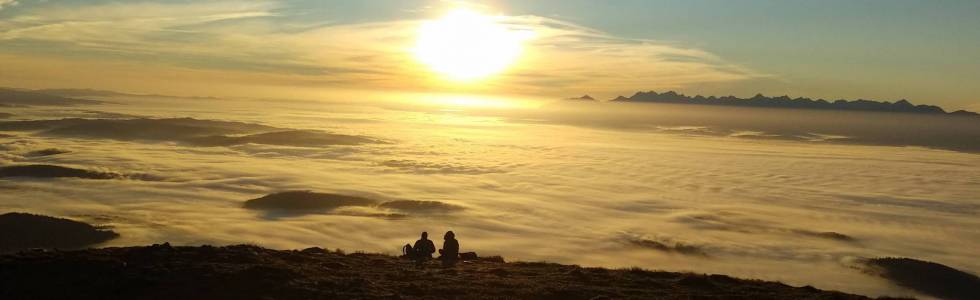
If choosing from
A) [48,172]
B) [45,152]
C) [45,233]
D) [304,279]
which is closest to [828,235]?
[304,279]

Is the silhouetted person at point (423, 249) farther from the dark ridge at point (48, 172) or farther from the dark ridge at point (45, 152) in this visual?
the dark ridge at point (45, 152)

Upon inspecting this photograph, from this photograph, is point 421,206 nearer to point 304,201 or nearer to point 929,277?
point 304,201

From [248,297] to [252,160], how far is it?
8424 centimetres

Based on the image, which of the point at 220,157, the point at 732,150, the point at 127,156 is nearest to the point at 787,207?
the point at 732,150

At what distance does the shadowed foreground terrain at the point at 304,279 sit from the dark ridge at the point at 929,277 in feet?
50.2

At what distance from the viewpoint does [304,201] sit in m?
64.0

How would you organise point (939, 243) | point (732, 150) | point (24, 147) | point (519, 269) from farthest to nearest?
point (732, 150) → point (24, 147) → point (939, 243) → point (519, 269)

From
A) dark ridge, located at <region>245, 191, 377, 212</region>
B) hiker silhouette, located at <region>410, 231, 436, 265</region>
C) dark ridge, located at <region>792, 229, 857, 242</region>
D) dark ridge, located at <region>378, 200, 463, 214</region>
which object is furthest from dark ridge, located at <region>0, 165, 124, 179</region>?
dark ridge, located at <region>792, 229, 857, 242</region>

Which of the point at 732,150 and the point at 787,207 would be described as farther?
the point at 732,150

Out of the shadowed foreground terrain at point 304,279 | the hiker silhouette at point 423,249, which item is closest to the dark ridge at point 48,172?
the shadowed foreground terrain at point 304,279

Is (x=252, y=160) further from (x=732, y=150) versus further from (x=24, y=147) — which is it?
(x=732, y=150)

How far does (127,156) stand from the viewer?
3984 inches

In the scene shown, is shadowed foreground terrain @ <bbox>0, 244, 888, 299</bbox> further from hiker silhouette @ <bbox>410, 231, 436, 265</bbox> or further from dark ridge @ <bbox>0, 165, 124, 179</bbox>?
dark ridge @ <bbox>0, 165, 124, 179</bbox>

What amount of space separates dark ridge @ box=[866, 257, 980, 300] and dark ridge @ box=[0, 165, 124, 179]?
72833 millimetres
